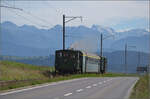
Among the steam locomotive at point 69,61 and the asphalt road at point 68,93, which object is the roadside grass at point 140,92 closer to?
the asphalt road at point 68,93

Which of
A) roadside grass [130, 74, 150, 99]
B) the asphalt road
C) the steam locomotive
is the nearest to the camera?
roadside grass [130, 74, 150, 99]

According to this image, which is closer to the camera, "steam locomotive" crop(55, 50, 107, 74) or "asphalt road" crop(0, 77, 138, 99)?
"asphalt road" crop(0, 77, 138, 99)

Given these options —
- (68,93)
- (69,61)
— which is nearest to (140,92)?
(68,93)

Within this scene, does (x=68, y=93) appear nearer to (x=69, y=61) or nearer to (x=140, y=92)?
(x=140, y=92)

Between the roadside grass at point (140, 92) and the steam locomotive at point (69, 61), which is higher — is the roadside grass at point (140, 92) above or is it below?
below

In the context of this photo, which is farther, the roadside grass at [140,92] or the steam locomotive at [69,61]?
the steam locomotive at [69,61]

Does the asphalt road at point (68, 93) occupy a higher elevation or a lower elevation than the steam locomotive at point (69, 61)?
lower

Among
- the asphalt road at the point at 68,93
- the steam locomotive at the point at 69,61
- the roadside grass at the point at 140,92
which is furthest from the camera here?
the steam locomotive at the point at 69,61

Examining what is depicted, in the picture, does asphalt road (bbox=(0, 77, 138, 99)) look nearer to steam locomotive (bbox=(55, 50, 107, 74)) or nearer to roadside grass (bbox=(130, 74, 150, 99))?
roadside grass (bbox=(130, 74, 150, 99))

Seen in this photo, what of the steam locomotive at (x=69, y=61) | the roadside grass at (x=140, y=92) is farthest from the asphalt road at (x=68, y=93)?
the steam locomotive at (x=69, y=61)

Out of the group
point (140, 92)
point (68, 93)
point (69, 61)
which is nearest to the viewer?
point (68, 93)

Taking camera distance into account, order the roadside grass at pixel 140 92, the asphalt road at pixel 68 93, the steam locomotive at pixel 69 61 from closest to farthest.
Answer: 1. the roadside grass at pixel 140 92
2. the asphalt road at pixel 68 93
3. the steam locomotive at pixel 69 61

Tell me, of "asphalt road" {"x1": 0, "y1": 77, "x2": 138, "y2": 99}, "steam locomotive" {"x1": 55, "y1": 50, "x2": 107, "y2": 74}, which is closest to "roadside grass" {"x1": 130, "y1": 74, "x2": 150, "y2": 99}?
"asphalt road" {"x1": 0, "y1": 77, "x2": 138, "y2": 99}

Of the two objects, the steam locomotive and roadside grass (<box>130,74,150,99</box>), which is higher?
the steam locomotive
